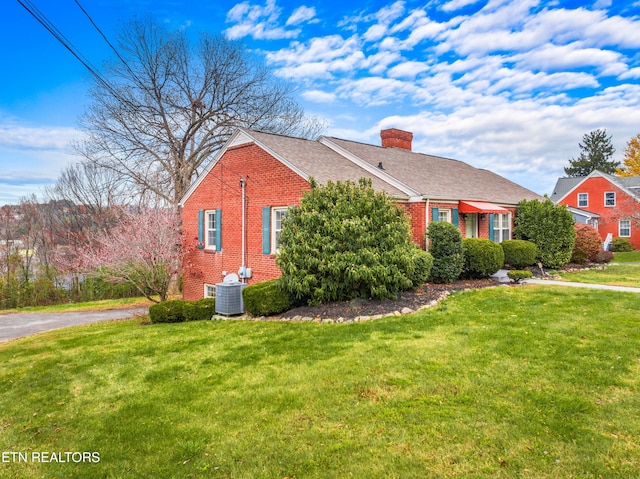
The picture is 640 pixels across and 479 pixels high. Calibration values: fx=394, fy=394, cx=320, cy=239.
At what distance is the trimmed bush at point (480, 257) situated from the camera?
13297mm

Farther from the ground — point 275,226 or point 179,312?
point 275,226

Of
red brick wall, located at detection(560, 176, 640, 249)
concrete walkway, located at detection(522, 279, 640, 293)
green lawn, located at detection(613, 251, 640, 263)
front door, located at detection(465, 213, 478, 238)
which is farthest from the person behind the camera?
red brick wall, located at detection(560, 176, 640, 249)

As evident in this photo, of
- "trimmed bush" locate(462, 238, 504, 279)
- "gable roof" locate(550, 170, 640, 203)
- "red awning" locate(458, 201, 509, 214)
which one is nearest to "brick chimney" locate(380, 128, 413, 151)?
"red awning" locate(458, 201, 509, 214)

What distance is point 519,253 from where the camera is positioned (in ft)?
51.3

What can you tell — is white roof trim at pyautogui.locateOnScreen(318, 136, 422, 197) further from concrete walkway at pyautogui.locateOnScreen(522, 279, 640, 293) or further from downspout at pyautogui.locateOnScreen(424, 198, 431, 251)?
concrete walkway at pyautogui.locateOnScreen(522, 279, 640, 293)

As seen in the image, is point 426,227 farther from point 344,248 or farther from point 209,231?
point 209,231

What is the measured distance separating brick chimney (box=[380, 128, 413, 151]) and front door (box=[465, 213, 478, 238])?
20.5 feet

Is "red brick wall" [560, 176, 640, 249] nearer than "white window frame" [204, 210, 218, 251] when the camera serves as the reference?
No

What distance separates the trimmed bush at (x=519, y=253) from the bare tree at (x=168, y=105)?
56.9 ft

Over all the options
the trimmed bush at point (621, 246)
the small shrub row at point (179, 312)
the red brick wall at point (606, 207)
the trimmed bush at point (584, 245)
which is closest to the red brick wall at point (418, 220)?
the small shrub row at point (179, 312)

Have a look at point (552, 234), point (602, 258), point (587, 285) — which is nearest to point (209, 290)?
point (587, 285)

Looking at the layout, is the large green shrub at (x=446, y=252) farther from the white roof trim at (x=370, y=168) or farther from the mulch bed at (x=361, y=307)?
the mulch bed at (x=361, y=307)

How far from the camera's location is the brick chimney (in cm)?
2131

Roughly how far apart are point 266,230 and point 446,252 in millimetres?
5813
